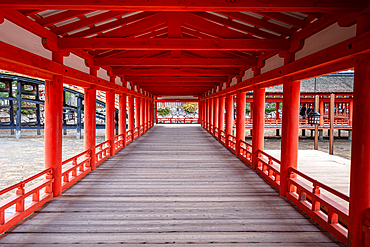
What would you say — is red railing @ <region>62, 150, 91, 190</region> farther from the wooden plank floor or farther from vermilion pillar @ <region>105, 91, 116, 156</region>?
vermilion pillar @ <region>105, 91, 116, 156</region>

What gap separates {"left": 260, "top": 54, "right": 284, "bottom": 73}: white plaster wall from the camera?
17.8 ft

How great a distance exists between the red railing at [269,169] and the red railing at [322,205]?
23.8 inches

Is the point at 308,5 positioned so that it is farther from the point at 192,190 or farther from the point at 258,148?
the point at 258,148

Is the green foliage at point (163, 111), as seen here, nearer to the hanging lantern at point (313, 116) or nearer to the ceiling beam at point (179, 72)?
the ceiling beam at point (179, 72)

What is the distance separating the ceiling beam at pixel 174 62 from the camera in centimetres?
669

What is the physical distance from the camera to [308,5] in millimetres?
2826

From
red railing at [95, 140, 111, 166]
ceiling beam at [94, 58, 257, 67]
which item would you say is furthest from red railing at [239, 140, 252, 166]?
red railing at [95, 140, 111, 166]

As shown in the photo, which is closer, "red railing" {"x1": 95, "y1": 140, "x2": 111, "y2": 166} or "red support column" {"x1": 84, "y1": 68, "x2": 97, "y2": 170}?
"red support column" {"x1": 84, "y1": 68, "x2": 97, "y2": 170}

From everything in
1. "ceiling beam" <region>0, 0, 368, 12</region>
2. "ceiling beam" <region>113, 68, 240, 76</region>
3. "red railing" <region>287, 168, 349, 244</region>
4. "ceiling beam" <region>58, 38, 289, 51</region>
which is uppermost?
"ceiling beam" <region>113, 68, 240, 76</region>

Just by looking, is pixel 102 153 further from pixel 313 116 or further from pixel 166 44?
pixel 313 116

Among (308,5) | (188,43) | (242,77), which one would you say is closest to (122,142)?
(242,77)

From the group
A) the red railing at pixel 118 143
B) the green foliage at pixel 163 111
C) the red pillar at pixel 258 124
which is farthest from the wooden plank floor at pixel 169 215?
the green foliage at pixel 163 111

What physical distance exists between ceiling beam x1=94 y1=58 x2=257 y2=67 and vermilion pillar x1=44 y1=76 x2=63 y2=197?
→ 6.68ft

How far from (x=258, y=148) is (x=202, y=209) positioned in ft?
11.7
